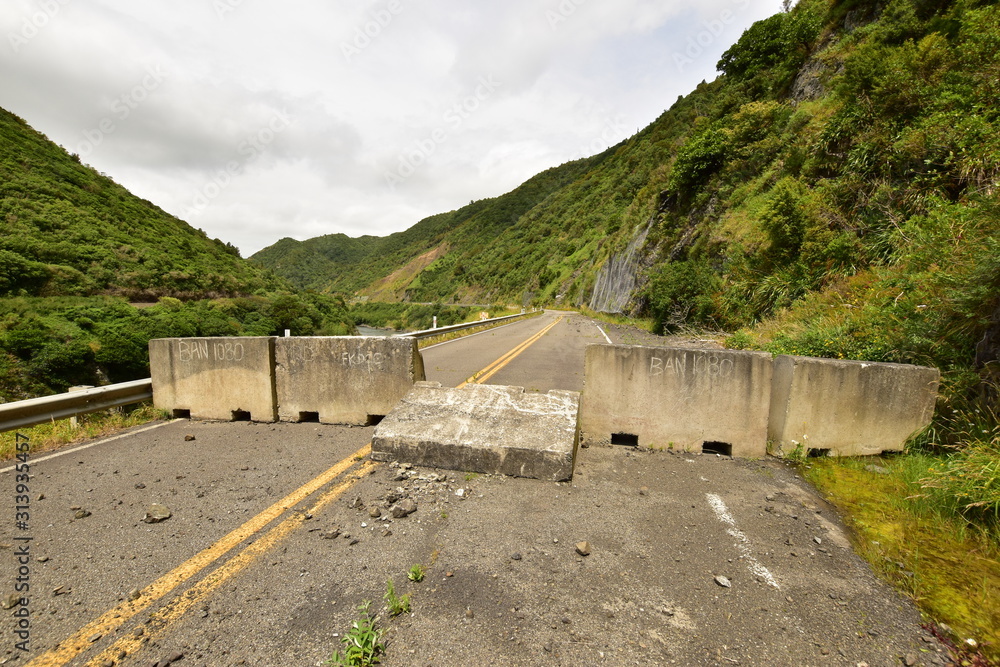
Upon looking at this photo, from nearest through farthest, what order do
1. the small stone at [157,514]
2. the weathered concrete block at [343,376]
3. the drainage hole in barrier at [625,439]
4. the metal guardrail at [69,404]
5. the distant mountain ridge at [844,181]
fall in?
the small stone at [157,514], the metal guardrail at [69,404], the drainage hole in barrier at [625,439], the weathered concrete block at [343,376], the distant mountain ridge at [844,181]

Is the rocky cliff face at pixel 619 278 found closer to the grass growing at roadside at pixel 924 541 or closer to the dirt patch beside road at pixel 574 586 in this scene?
the grass growing at roadside at pixel 924 541

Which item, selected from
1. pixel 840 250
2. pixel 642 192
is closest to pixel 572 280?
pixel 642 192

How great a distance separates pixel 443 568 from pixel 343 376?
3579mm

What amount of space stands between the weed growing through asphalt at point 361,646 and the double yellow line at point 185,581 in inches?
37.4

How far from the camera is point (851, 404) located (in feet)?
14.1

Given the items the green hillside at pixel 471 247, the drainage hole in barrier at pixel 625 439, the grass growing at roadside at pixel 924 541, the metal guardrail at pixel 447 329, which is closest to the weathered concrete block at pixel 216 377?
the metal guardrail at pixel 447 329

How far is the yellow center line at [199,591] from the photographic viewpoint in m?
1.89

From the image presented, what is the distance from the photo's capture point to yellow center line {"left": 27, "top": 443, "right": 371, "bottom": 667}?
1.86 metres

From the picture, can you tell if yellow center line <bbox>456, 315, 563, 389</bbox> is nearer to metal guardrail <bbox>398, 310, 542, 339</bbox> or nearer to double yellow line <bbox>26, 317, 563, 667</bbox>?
metal guardrail <bbox>398, 310, 542, 339</bbox>

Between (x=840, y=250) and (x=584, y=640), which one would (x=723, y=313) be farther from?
(x=584, y=640)

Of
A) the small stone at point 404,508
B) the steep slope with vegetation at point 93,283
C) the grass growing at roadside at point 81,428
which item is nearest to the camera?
the small stone at point 404,508

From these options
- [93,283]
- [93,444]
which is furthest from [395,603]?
[93,283]

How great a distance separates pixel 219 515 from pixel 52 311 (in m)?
33.4

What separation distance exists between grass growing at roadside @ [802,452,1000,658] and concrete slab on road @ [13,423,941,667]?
17 centimetres
